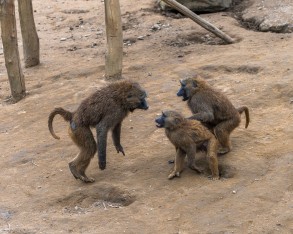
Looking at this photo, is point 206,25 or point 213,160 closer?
point 213,160

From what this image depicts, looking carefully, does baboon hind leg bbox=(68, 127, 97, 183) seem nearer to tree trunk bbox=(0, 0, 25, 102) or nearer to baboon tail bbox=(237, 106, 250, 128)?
baboon tail bbox=(237, 106, 250, 128)

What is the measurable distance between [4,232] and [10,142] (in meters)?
2.39

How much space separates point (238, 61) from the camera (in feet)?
30.7

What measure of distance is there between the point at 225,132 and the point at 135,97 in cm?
111

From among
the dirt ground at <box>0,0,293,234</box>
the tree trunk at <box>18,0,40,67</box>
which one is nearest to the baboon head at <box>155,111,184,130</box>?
the dirt ground at <box>0,0,293,234</box>

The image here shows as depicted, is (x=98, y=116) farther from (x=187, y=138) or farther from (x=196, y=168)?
(x=196, y=168)

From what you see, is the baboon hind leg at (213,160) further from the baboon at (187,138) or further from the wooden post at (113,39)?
the wooden post at (113,39)

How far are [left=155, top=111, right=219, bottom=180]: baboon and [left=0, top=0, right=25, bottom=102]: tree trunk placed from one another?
154 inches

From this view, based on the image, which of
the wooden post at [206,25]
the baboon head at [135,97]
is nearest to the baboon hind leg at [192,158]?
the baboon head at [135,97]

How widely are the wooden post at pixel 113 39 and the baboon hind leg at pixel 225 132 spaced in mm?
3283

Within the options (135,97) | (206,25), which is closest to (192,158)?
(135,97)

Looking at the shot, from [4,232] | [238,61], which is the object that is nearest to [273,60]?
[238,61]

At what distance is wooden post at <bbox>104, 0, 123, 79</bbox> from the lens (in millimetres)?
9242

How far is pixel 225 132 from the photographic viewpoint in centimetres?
654
